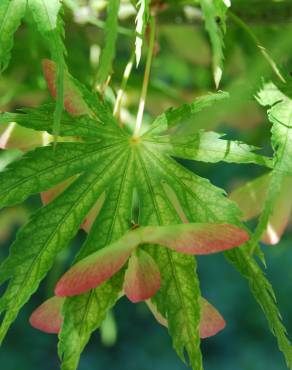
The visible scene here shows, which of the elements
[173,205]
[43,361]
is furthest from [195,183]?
[43,361]

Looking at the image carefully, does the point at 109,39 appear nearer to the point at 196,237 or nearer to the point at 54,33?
the point at 54,33

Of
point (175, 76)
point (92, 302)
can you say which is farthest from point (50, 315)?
point (175, 76)

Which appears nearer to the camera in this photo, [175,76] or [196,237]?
[196,237]

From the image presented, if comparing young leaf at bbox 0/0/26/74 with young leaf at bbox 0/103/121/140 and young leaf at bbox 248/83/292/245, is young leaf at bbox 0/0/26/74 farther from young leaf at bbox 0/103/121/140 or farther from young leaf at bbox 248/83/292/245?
young leaf at bbox 248/83/292/245

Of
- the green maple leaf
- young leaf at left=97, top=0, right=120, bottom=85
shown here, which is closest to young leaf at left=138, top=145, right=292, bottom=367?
the green maple leaf

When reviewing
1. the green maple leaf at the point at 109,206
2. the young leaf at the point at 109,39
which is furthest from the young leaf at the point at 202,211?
the young leaf at the point at 109,39

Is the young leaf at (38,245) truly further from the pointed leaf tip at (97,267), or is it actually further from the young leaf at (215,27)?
the young leaf at (215,27)
